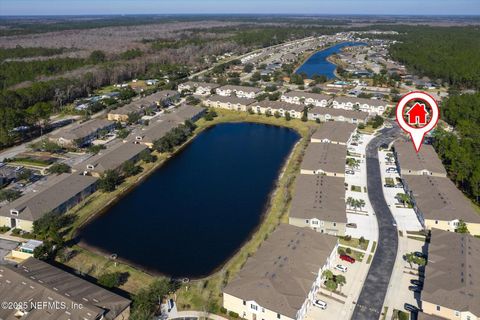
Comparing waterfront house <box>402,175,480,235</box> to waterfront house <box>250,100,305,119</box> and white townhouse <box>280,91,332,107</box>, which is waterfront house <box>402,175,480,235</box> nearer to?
waterfront house <box>250,100,305,119</box>

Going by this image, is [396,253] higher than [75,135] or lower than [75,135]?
lower

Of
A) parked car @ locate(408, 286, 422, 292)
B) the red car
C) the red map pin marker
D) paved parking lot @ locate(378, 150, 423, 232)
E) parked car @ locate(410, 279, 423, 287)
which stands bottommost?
parked car @ locate(408, 286, 422, 292)

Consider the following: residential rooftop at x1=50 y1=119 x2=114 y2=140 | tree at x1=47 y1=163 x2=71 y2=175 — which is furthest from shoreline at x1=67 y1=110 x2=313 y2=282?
residential rooftop at x1=50 y1=119 x2=114 y2=140

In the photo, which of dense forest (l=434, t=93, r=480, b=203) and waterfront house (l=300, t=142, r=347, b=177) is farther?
waterfront house (l=300, t=142, r=347, b=177)

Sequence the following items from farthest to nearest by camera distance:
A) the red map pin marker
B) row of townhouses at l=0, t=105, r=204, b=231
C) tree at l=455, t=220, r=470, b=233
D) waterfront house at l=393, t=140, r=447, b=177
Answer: waterfront house at l=393, t=140, r=447, b=177 → row of townhouses at l=0, t=105, r=204, b=231 → tree at l=455, t=220, r=470, b=233 → the red map pin marker

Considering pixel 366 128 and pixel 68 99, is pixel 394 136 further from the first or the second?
pixel 68 99

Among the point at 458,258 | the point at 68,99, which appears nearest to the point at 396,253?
the point at 458,258
